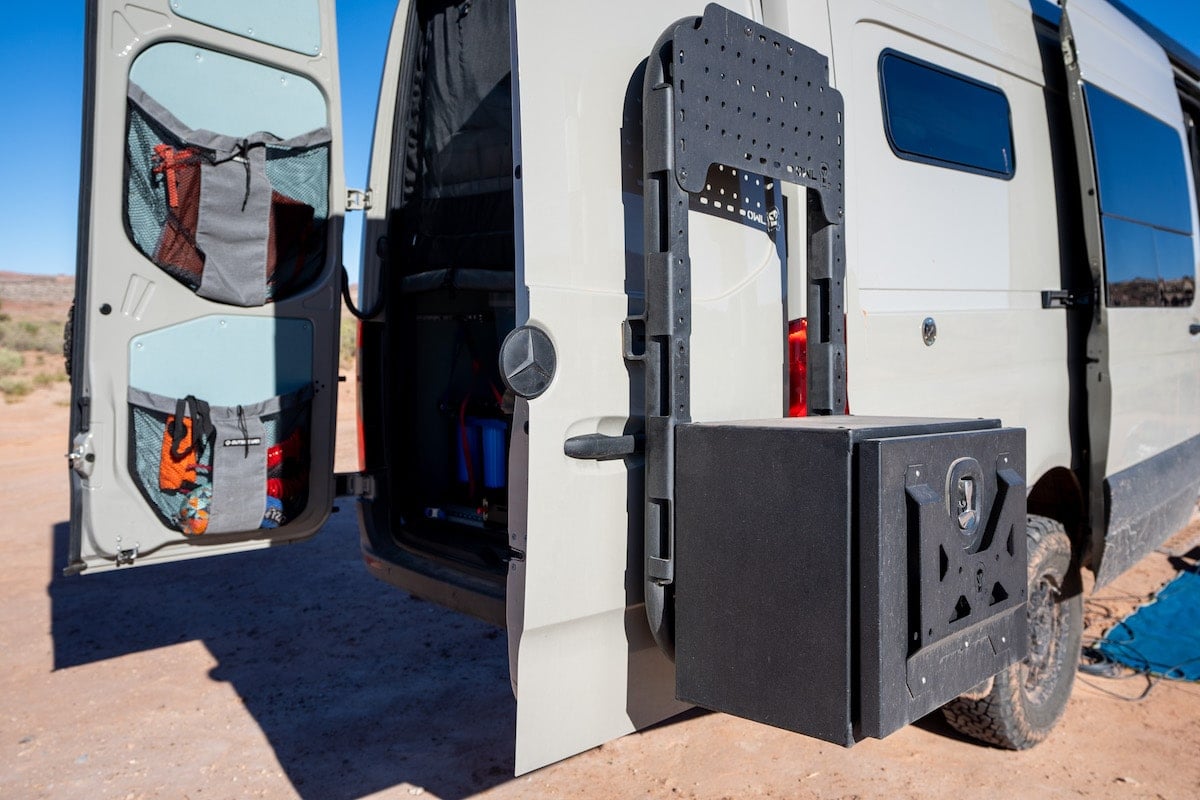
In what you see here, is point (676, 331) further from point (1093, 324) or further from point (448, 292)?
point (1093, 324)

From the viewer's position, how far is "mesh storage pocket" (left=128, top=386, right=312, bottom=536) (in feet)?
10.1

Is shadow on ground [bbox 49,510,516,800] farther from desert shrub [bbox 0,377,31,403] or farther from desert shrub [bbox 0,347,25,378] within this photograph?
desert shrub [bbox 0,347,25,378]

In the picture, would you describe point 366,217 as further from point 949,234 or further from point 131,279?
point 949,234

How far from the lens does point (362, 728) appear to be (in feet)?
11.8

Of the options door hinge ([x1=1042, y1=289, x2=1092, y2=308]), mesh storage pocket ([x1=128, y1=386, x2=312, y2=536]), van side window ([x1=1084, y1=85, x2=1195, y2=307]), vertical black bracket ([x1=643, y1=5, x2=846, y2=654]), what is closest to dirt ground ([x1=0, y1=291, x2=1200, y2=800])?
mesh storage pocket ([x1=128, y1=386, x2=312, y2=536])

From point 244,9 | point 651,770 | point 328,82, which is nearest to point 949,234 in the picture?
point 651,770

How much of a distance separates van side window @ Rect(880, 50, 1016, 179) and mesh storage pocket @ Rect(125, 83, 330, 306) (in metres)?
2.04

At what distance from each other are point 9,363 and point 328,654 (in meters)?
18.3

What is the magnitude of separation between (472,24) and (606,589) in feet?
7.40

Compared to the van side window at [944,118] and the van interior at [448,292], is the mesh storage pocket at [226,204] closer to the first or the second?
the van interior at [448,292]

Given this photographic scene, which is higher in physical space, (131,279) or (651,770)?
(131,279)

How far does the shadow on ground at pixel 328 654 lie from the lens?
10.9 feet

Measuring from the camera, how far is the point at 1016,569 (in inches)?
92.4

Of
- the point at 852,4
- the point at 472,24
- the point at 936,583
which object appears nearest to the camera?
the point at 936,583
